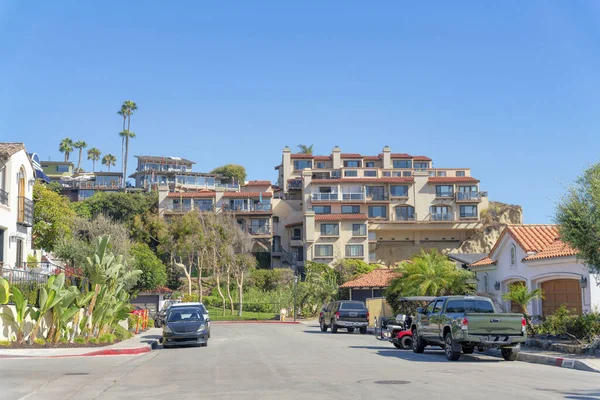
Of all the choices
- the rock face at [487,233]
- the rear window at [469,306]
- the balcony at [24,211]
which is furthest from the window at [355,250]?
the rear window at [469,306]

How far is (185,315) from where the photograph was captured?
3047 centimetres

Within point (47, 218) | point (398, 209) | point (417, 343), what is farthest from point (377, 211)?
point (417, 343)

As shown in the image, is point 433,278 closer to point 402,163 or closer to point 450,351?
point 450,351

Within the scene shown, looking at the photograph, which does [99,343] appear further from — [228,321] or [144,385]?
[228,321]

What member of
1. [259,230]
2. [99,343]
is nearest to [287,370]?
[99,343]

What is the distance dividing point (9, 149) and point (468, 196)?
225ft

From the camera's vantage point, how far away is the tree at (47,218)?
42731 mm

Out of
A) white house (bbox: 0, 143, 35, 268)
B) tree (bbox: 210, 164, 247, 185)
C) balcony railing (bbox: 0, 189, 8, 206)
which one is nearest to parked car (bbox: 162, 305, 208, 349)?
white house (bbox: 0, 143, 35, 268)

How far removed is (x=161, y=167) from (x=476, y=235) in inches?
2029

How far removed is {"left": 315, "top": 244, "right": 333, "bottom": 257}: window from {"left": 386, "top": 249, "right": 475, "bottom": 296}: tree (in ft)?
147

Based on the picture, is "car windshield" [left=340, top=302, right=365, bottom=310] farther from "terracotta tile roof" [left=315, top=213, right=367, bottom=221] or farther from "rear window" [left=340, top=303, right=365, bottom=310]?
"terracotta tile roof" [left=315, top=213, right=367, bottom=221]

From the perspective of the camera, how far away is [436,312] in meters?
23.3

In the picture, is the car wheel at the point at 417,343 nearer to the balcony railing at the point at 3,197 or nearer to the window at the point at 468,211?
the balcony railing at the point at 3,197

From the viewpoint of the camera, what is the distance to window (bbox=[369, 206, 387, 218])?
92375 millimetres
